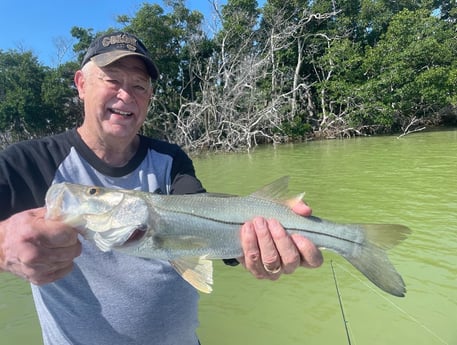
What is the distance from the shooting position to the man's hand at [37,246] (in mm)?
1393

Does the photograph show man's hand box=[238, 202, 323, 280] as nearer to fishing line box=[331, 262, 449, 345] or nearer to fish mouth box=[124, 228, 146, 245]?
fish mouth box=[124, 228, 146, 245]

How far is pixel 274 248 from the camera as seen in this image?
179 cm

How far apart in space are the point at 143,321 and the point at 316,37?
28.6 metres

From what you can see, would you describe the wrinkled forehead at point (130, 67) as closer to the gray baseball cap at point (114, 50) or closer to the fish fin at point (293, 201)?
the gray baseball cap at point (114, 50)

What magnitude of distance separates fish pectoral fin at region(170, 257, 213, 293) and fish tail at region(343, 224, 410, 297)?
2.35 ft

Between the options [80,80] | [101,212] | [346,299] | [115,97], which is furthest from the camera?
[346,299]

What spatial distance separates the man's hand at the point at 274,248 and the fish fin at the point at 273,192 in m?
0.16

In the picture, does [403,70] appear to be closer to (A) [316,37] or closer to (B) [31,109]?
(A) [316,37]

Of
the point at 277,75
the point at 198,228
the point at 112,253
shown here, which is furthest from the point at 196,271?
the point at 277,75

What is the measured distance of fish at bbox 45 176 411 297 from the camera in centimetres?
161

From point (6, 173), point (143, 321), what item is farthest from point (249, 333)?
point (6, 173)

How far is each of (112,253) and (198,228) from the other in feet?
1.55

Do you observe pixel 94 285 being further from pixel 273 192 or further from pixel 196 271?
pixel 273 192

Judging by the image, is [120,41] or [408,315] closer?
[120,41]
